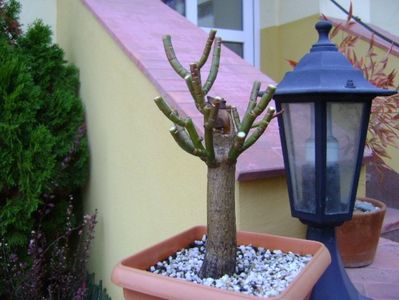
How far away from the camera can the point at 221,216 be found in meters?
1.35

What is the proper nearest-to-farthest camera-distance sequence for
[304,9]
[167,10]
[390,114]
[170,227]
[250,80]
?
[170,227], [250,80], [390,114], [167,10], [304,9]

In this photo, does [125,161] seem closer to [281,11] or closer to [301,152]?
[301,152]

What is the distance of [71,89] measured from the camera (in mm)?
2963

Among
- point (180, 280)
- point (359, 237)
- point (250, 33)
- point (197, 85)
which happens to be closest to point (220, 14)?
point (250, 33)

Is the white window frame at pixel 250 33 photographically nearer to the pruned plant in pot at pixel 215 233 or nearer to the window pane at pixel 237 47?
the window pane at pixel 237 47

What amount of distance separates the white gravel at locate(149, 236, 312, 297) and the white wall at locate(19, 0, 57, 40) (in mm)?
2603

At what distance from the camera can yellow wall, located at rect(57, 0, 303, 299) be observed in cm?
183

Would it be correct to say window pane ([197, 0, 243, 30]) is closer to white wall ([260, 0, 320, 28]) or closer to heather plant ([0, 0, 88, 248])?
white wall ([260, 0, 320, 28])

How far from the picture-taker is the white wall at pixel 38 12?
3430 millimetres

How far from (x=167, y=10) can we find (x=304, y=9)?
6.04ft

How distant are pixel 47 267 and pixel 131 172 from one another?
925 millimetres

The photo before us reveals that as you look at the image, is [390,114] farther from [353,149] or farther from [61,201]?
[61,201]

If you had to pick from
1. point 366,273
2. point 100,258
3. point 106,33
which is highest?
point 106,33

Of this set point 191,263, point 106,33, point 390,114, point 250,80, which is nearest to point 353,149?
point 191,263
